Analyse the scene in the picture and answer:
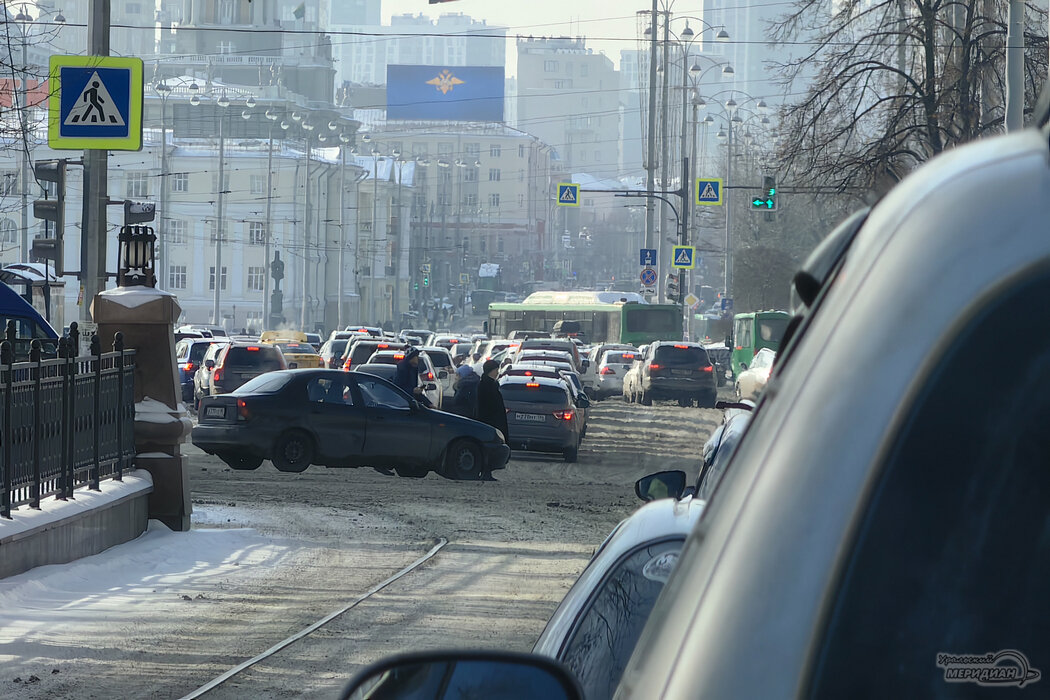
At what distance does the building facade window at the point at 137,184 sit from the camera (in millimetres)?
95062

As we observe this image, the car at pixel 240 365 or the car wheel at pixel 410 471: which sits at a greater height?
the car at pixel 240 365

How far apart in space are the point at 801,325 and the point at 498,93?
6589 inches

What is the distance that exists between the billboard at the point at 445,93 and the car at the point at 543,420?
448ft

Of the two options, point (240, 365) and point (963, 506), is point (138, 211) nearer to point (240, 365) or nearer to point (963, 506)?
point (240, 365)

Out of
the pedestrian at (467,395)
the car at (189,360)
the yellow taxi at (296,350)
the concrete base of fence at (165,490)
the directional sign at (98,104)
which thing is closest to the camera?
the concrete base of fence at (165,490)

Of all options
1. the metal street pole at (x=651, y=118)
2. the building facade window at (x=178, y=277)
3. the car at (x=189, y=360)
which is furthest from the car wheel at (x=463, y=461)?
the building facade window at (x=178, y=277)

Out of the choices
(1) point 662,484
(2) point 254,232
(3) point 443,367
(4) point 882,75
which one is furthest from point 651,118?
(1) point 662,484

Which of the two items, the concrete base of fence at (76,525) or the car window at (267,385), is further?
the car window at (267,385)

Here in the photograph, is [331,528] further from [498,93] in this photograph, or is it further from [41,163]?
[498,93]

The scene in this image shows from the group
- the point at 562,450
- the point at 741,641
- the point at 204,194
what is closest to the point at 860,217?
the point at 741,641

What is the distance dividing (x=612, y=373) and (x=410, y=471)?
90.0ft

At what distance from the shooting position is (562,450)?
25.1 m

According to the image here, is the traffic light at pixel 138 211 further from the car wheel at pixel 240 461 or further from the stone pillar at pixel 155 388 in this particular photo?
the stone pillar at pixel 155 388

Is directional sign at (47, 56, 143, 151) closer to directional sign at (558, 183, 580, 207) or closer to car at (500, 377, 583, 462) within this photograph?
car at (500, 377, 583, 462)
